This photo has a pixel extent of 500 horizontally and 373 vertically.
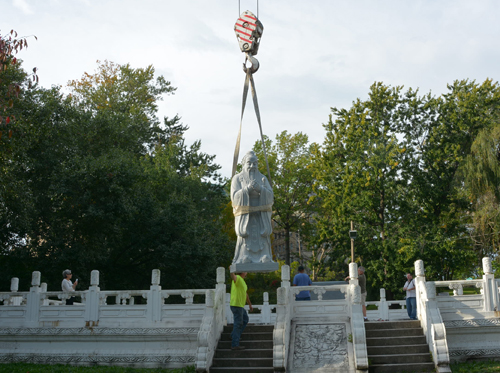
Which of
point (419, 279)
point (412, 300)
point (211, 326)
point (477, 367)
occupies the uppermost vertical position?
point (419, 279)

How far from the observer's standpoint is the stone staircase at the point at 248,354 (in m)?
10.1

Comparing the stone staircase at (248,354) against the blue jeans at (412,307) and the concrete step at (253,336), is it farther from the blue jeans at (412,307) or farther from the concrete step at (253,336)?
the blue jeans at (412,307)

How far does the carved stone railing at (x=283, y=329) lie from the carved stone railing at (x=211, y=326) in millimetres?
1284

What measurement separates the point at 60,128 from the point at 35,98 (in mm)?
1630

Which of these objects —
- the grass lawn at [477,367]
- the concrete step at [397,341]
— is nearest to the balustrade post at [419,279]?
the concrete step at [397,341]

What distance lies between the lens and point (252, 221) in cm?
1288

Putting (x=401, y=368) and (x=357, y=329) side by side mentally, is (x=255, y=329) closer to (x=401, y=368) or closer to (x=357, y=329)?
(x=357, y=329)

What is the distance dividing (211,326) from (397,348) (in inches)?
141

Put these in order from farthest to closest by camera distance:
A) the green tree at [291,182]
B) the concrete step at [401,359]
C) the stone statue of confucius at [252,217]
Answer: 1. the green tree at [291,182]
2. the stone statue of confucius at [252,217]
3. the concrete step at [401,359]

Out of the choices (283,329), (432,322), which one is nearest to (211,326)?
(283,329)

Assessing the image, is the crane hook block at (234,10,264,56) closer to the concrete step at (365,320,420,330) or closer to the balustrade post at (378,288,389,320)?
the concrete step at (365,320,420,330)

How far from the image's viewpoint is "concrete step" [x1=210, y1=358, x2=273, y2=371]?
10.1 metres

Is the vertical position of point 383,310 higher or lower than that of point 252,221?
lower

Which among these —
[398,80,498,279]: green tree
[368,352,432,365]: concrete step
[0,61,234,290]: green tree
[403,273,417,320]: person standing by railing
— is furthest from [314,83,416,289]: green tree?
[368,352,432,365]: concrete step
